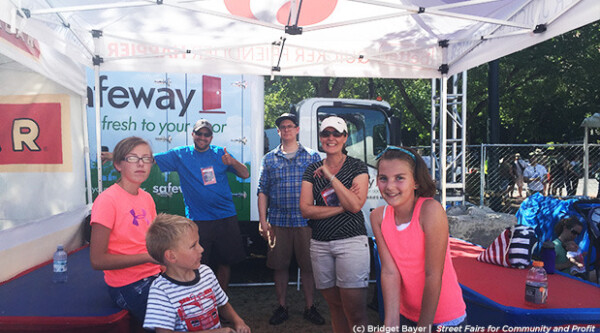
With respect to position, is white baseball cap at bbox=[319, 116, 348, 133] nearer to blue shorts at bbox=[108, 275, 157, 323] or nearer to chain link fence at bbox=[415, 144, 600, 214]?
blue shorts at bbox=[108, 275, 157, 323]

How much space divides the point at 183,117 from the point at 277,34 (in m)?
1.80

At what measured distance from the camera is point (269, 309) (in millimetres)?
4512

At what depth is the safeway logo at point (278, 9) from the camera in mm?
3572

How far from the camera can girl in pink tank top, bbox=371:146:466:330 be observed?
1.93 m

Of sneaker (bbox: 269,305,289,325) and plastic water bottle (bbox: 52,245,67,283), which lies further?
sneaker (bbox: 269,305,289,325)

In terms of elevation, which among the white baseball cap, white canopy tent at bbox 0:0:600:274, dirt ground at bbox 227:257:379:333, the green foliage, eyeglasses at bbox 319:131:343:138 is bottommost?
dirt ground at bbox 227:257:379:333

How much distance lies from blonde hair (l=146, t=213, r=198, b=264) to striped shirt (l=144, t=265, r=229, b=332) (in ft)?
0.42

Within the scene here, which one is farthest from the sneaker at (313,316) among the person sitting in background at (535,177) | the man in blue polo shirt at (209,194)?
the person sitting in background at (535,177)

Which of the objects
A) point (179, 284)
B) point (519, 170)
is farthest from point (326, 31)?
point (519, 170)

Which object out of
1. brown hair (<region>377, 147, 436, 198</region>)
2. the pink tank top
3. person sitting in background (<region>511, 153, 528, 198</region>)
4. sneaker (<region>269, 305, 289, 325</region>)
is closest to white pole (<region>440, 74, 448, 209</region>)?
sneaker (<region>269, 305, 289, 325</region>)

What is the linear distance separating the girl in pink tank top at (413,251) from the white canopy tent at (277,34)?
160 centimetres

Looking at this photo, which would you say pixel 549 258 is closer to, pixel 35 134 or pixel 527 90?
pixel 35 134

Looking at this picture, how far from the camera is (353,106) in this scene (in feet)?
19.0

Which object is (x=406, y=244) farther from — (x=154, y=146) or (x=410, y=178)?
(x=154, y=146)
